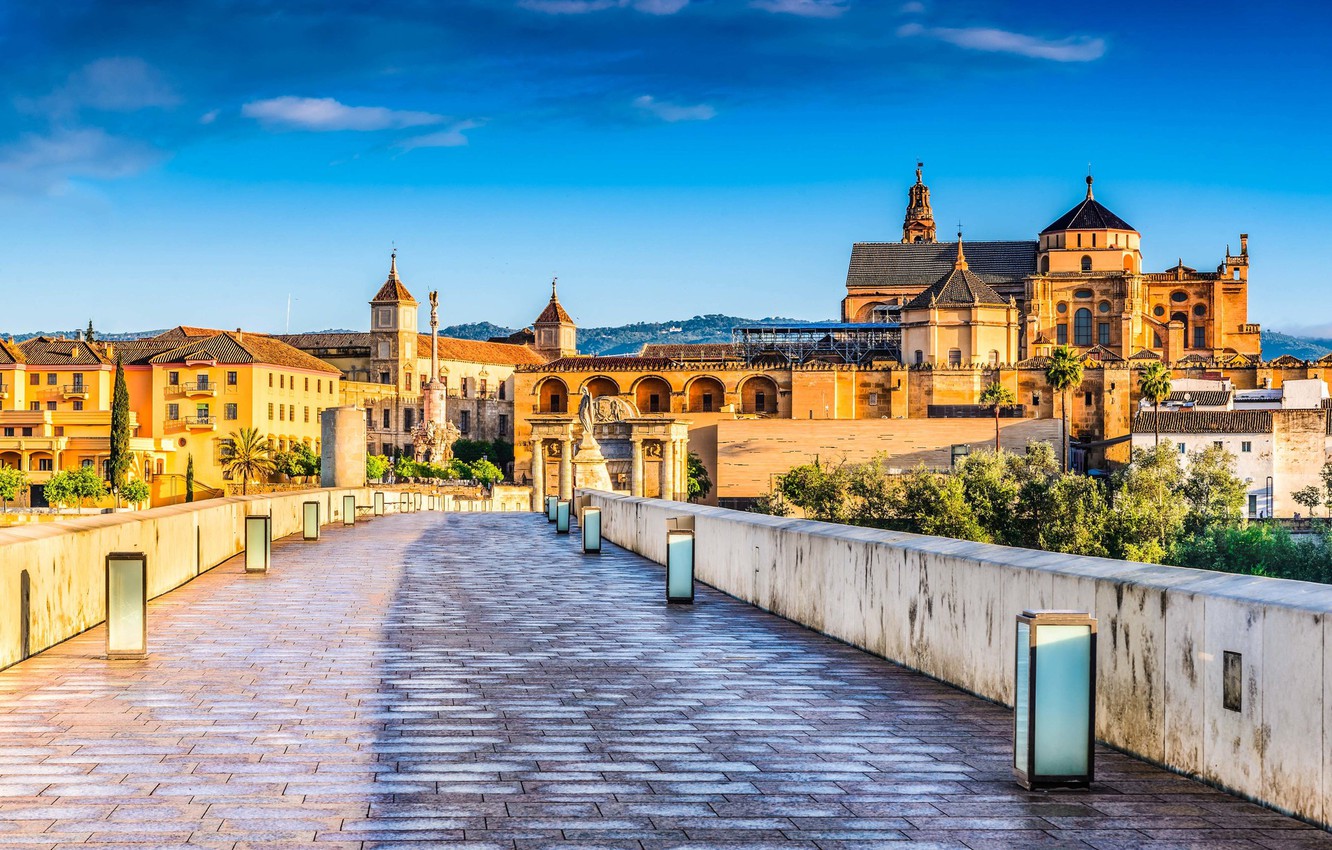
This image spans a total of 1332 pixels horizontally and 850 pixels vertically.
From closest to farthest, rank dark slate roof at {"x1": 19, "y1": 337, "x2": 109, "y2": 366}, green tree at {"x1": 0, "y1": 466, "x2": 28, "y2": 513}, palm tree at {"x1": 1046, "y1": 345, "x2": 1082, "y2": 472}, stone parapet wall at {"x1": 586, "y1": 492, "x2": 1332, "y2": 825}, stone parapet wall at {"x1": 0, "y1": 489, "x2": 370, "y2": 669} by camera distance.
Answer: stone parapet wall at {"x1": 586, "y1": 492, "x2": 1332, "y2": 825}, stone parapet wall at {"x1": 0, "y1": 489, "x2": 370, "y2": 669}, green tree at {"x1": 0, "y1": 466, "x2": 28, "y2": 513}, palm tree at {"x1": 1046, "y1": 345, "x2": 1082, "y2": 472}, dark slate roof at {"x1": 19, "y1": 337, "x2": 109, "y2": 366}

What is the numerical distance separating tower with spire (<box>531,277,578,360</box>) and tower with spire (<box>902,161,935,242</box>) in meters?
32.6

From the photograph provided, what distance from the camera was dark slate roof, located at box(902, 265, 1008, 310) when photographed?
93812mm

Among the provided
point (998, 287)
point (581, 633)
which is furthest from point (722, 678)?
point (998, 287)

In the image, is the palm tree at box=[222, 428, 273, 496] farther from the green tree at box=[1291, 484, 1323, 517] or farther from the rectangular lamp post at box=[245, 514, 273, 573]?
the rectangular lamp post at box=[245, 514, 273, 573]

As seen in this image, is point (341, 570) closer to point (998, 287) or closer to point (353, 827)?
point (353, 827)

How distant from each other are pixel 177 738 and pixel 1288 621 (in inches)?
168

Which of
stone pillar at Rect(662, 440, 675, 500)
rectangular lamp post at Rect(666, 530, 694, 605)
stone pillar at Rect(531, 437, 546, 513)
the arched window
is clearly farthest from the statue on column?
rectangular lamp post at Rect(666, 530, 694, 605)

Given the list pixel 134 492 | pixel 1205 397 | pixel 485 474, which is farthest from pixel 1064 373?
pixel 134 492

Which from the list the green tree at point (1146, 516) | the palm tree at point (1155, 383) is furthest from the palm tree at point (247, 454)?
the palm tree at point (1155, 383)

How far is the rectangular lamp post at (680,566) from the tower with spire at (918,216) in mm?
124478

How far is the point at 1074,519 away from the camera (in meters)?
57.6

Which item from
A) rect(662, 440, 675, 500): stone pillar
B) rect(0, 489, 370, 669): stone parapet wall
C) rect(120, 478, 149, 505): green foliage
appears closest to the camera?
rect(0, 489, 370, 669): stone parapet wall

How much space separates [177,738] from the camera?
5.90 m

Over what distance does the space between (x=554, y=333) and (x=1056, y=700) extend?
130 metres
